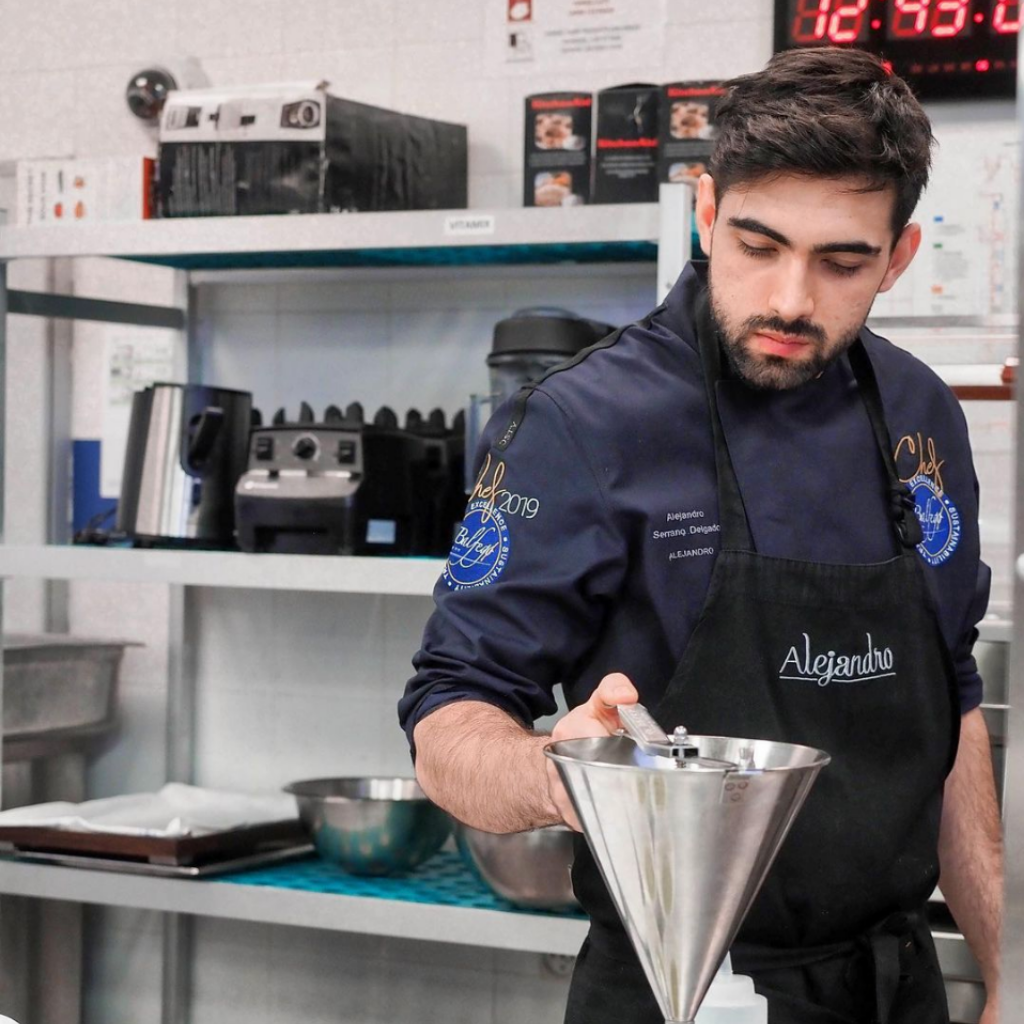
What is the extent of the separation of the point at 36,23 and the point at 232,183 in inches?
41.5

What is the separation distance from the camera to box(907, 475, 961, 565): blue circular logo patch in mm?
1442

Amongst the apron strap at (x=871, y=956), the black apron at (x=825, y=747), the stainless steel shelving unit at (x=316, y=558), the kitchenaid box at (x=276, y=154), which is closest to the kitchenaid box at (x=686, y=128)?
the stainless steel shelving unit at (x=316, y=558)

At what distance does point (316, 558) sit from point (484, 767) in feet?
4.47

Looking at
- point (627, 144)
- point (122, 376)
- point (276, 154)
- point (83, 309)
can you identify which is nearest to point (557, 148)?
point (627, 144)

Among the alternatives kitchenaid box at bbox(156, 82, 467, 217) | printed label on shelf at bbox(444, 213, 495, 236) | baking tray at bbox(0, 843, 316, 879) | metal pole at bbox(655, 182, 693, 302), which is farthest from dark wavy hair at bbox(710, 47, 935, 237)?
baking tray at bbox(0, 843, 316, 879)

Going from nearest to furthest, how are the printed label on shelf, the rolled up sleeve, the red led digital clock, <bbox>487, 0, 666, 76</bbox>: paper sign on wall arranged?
the rolled up sleeve < the printed label on shelf < the red led digital clock < <bbox>487, 0, 666, 76</bbox>: paper sign on wall

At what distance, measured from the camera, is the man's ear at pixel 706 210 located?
4.48ft

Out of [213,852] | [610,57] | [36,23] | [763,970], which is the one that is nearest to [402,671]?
[213,852]

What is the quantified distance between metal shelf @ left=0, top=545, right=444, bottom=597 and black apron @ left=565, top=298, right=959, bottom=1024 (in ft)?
3.50

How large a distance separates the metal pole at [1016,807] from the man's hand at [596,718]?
22cm

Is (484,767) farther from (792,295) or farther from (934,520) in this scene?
(934,520)

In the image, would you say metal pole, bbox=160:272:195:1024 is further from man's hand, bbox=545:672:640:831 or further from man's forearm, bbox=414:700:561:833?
man's hand, bbox=545:672:640:831

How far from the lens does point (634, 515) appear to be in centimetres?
131

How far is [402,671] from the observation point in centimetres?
306
